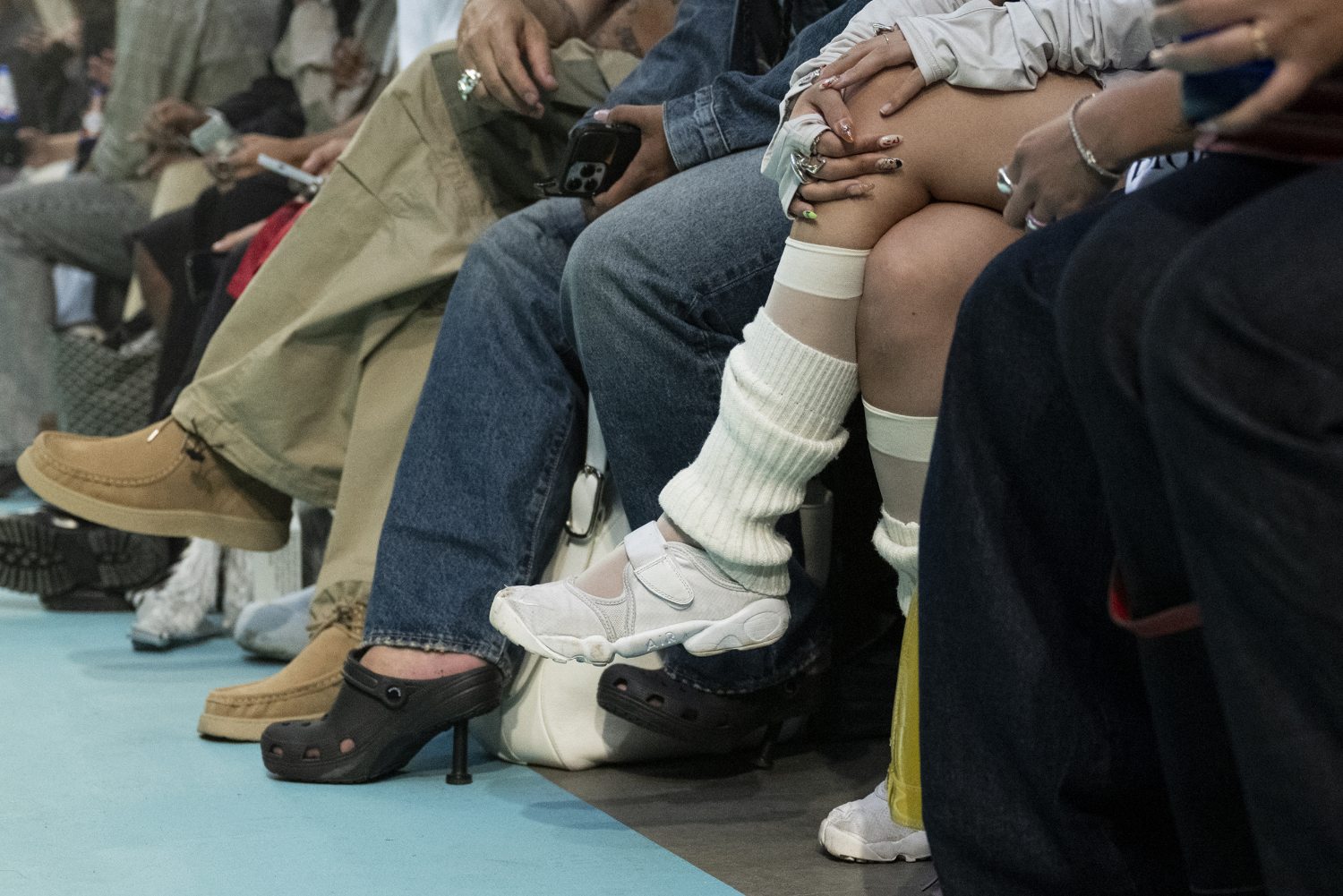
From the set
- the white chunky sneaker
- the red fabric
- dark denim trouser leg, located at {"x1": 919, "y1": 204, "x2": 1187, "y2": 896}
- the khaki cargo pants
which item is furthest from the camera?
the red fabric

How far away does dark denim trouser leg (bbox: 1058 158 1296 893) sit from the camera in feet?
2.04

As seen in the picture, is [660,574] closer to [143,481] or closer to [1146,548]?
[1146,548]

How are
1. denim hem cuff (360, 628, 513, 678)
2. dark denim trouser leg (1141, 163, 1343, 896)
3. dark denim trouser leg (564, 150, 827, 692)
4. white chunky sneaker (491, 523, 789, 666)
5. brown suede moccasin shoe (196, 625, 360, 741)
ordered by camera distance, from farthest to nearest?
1. brown suede moccasin shoe (196, 625, 360, 741)
2. denim hem cuff (360, 628, 513, 678)
3. dark denim trouser leg (564, 150, 827, 692)
4. white chunky sneaker (491, 523, 789, 666)
5. dark denim trouser leg (1141, 163, 1343, 896)

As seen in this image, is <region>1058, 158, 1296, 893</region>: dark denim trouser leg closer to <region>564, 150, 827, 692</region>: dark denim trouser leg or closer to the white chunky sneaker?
the white chunky sneaker

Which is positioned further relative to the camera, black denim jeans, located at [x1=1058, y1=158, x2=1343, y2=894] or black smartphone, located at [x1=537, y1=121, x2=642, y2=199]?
black smartphone, located at [x1=537, y1=121, x2=642, y2=199]

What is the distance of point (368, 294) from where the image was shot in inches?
63.7

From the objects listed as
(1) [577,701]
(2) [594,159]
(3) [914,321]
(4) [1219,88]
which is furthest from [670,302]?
(4) [1219,88]

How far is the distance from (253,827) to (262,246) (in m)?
1.05

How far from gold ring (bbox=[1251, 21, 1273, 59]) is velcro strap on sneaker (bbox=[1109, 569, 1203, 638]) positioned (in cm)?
24

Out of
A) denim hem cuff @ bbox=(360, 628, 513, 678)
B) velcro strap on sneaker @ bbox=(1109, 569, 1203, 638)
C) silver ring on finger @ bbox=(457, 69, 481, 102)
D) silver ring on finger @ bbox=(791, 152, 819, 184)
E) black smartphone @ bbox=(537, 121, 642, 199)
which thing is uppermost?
silver ring on finger @ bbox=(457, 69, 481, 102)

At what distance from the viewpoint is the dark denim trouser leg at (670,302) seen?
124 cm

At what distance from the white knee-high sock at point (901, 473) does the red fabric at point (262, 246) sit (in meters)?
1.24

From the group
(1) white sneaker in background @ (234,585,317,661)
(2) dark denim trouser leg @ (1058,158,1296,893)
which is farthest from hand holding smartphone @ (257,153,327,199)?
(2) dark denim trouser leg @ (1058,158,1296,893)

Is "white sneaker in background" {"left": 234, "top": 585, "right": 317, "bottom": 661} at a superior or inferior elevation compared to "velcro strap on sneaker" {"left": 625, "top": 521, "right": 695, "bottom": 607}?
inferior
